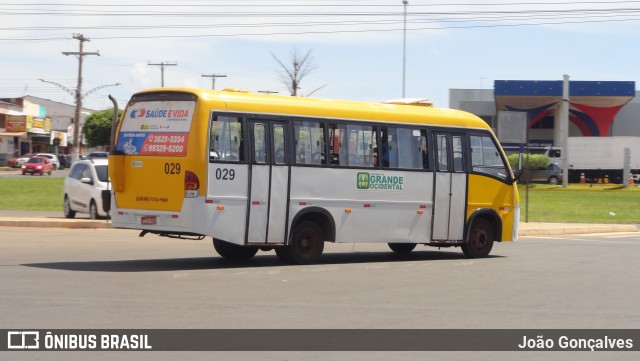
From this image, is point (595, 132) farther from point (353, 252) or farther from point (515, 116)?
point (353, 252)

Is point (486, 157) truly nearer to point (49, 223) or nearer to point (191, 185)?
point (191, 185)

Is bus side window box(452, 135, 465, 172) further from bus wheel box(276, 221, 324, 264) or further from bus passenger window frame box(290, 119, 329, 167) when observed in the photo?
bus wheel box(276, 221, 324, 264)

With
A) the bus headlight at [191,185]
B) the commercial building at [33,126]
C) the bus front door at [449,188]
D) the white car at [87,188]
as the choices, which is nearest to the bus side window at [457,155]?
the bus front door at [449,188]

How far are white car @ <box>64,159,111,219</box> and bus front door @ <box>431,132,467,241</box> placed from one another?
36.0 feet

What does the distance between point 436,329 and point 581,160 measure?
63302mm

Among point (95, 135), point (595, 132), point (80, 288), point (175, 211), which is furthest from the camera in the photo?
point (95, 135)

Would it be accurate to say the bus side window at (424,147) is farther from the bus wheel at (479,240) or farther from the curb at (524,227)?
the curb at (524,227)

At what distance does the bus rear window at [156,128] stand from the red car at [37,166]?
63.7 meters

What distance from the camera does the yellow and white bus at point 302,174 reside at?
16.6 m

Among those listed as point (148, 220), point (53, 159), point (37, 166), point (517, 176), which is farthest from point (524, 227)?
point (53, 159)

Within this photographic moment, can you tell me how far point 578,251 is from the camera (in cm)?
2270

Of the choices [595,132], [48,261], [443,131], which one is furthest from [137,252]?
[595,132]

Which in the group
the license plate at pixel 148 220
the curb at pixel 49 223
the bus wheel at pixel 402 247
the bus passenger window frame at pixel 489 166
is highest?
the bus passenger window frame at pixel 489 166

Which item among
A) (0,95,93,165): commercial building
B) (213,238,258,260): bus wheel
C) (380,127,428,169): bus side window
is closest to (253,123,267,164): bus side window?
(213,238,258,260): bus wheel
